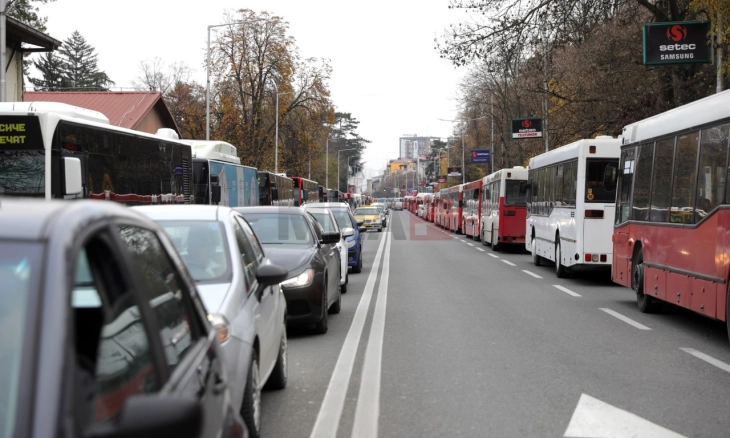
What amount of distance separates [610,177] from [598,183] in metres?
1.02

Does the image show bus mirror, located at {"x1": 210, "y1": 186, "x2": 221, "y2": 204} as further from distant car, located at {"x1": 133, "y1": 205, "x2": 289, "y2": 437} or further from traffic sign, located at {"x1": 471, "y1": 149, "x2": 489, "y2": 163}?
traffic sign, located at {"x1": 471, "y1": 149, "x2": 489, "y2": 163}

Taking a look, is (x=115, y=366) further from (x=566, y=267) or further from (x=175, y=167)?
(x=175, y=167)

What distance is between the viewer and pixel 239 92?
175 ft

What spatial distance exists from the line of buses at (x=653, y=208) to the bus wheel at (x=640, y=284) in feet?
0.05

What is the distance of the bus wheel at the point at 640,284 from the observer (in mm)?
12391

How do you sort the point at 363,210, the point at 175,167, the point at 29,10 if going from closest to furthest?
the point at 175,167 → the point at 29,10 → the point at 363,210

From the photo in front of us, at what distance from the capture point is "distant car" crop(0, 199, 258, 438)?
1.85m

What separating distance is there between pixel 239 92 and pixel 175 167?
32620mm

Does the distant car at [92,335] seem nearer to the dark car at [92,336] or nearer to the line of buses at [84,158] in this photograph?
the dark car at [92,336]

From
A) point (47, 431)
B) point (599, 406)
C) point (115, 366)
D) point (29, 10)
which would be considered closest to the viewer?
point (47, 431)

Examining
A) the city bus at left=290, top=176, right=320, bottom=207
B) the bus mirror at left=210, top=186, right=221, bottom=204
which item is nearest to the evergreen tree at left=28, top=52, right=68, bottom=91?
the city bus at left=290, top=176, right=320, bottom=207

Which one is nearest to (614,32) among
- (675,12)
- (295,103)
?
(675,12)

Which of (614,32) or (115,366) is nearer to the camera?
(115,366)

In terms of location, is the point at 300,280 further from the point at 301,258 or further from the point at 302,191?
the point at 302,191
